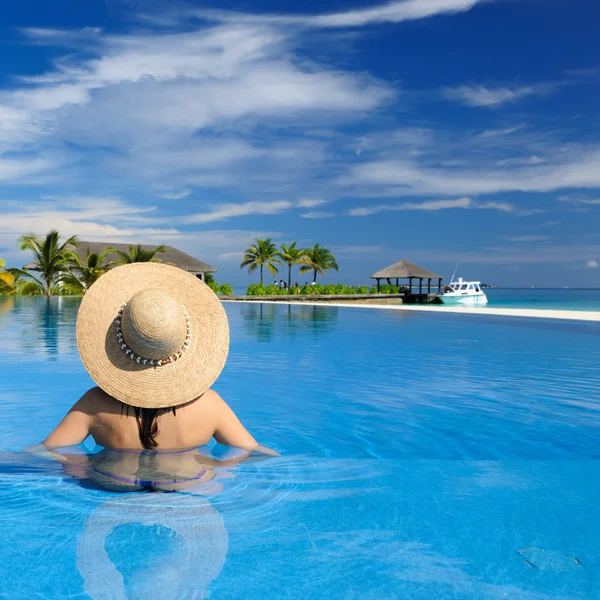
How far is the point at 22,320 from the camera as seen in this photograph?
17.2m

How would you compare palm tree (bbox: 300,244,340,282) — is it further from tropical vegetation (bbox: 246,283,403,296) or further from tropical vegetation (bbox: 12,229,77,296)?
tropical vegetation (bbox: 12,229,77,296)

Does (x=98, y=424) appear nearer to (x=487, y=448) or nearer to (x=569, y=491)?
(x=569, y=491)

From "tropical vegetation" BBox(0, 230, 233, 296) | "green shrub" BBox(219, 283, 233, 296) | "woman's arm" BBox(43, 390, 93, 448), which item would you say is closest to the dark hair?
"woman's arm" BBox(43, 390, 93, 448)

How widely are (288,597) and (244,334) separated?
1268 centimetres

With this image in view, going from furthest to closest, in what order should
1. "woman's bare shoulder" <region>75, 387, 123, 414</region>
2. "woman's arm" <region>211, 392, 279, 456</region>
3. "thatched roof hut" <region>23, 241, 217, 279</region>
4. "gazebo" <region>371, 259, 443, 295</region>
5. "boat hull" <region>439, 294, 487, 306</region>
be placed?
1. "gazebo" <region>371, 259, 443, 295</region>
2. "boat hull" <region>439, 294, 487, 306</region>
3. "thatched roof hut" <region>23, 241, 217, 279</region>
4. "woman's arm" <region>211, 392, 279, 456</region>
5. "woman's bare shoulder" <region>75, 387, 123, 414</region>

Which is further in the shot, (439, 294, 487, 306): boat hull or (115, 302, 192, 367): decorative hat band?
(439, 294, 487, 306): boat hull

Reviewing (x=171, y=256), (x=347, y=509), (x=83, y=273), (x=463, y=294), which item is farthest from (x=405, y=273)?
(x=347, y=509)

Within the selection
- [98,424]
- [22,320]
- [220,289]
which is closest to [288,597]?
[98,424]

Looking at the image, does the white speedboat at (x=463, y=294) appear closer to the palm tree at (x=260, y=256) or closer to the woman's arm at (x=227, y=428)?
the palm tree at (x=260, y=256)

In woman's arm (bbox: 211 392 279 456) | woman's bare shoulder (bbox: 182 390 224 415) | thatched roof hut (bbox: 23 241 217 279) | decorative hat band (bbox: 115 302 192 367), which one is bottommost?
woman's arm (bbox: 211 392 279 456)

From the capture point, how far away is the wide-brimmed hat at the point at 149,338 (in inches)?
111

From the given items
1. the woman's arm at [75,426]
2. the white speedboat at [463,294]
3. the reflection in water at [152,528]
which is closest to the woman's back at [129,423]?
the woman's arm at [75,426]

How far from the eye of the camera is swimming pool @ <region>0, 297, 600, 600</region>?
8.71 feet

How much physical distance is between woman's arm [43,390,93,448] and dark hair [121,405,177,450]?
25 cm
